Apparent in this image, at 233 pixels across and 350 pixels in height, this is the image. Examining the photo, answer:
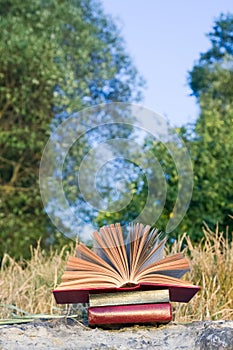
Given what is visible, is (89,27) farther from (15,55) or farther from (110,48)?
(15,55)

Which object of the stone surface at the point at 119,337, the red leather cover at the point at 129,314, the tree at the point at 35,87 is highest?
the tree at the point at 35,87

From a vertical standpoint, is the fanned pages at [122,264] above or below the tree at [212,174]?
below

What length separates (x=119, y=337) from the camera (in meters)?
0.98

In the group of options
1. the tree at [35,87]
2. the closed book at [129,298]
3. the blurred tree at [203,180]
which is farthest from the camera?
the tree at [35,87]

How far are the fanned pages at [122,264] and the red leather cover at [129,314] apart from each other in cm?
4

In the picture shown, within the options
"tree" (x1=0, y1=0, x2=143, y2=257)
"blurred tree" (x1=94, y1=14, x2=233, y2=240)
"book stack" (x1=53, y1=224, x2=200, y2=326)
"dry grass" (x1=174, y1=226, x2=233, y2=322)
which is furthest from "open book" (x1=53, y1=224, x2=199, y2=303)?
"tree" (x1=0, y1=0, x2=143, y2=257)

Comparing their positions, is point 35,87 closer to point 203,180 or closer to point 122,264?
point 203,180

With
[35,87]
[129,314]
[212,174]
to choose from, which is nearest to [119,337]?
[129,314]

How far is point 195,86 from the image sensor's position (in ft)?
22.6

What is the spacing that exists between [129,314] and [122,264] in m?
0.09

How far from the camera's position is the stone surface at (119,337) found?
0.92m

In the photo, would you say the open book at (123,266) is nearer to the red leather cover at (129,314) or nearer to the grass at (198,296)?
the red leather cover at (129,314)

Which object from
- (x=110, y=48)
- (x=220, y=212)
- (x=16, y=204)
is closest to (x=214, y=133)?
(x=220, y=212)

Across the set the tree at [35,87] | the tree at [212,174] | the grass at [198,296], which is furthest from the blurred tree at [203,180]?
the tree at [35,87]
